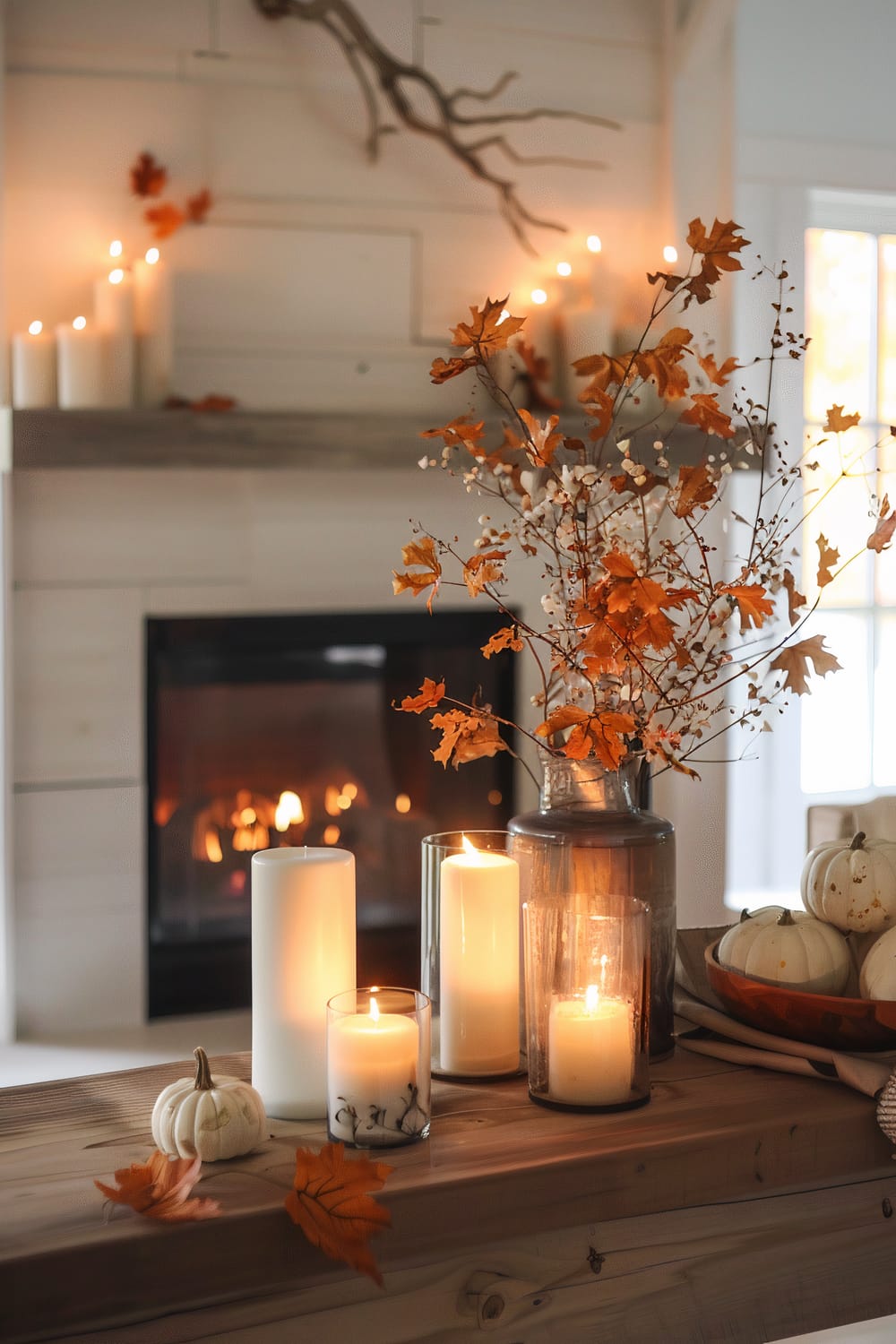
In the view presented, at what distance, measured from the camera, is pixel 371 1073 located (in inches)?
35.1

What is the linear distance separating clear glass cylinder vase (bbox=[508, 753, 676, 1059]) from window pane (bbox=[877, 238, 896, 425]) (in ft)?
9.17

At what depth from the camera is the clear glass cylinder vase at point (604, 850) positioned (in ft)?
3.42

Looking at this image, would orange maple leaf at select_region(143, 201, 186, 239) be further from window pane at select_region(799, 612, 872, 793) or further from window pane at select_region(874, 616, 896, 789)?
window pane at select_region(874, 616, 896, 789)

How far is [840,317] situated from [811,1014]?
2.86m

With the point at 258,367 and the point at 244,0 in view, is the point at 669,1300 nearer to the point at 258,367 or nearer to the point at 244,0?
the point at 258,367

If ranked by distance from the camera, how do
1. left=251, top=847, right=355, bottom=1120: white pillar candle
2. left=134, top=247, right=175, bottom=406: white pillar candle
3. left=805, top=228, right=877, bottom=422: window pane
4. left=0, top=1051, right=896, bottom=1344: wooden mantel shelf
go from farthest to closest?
left=805, top=228, right=877, bottom=422: window pane
left=134, top=247, right=175, bottom=406: white pillar candle
left=251, top=847, right=355, bottom=1120: white pillar candle
left=0, top=1051, right=896, bottom=1344: wooden mantel shelf

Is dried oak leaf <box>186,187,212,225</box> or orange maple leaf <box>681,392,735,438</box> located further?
dried oak leaf <box>186,187,212,225</box>

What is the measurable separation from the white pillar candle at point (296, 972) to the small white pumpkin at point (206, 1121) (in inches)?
2.7

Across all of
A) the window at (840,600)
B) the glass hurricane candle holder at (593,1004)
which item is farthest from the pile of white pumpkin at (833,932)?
the window at (840,600)

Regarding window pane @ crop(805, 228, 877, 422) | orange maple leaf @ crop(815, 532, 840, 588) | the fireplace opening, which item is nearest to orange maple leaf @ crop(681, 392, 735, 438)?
orange maple leaf @ crop(815, 532, 840, 588)

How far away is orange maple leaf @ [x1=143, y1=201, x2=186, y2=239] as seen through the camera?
106 inches

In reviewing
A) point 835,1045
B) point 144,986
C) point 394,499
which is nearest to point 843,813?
point 835,1045

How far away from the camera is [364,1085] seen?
0.89 m

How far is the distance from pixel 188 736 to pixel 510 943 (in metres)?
1.91
